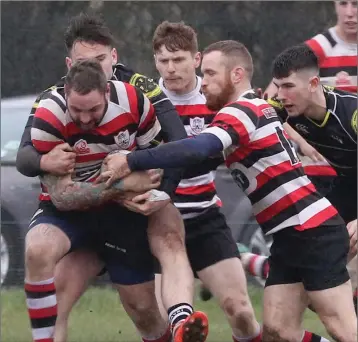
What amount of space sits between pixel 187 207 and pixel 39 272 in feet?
4.23

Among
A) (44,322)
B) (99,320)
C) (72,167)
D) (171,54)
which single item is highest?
(171,54)

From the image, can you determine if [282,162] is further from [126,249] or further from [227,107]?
[126,249]

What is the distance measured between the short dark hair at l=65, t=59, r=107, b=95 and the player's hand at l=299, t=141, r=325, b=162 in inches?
69.8

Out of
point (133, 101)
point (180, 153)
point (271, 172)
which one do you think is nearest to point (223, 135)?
point (180, 153)

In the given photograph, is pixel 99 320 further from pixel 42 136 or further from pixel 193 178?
pixel 42 136

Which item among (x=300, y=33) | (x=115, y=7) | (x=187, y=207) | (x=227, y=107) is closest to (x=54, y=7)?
(x=115, y=7)

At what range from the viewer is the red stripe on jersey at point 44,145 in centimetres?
741

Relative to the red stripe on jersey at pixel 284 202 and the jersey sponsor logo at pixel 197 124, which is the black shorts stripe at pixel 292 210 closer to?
the red stripe on jersey at pixel 284 202

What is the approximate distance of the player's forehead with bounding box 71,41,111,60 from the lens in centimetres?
795

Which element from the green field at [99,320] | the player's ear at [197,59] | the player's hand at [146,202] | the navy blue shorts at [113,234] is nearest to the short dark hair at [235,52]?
the player's ear at [197,59]

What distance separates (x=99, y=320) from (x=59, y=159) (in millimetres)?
3077

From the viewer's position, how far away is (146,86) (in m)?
7.73

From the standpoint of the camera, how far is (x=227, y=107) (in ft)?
24.6

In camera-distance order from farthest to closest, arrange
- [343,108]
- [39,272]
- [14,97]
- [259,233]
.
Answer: [14,97], [259,233], [343,108], [39,272]
